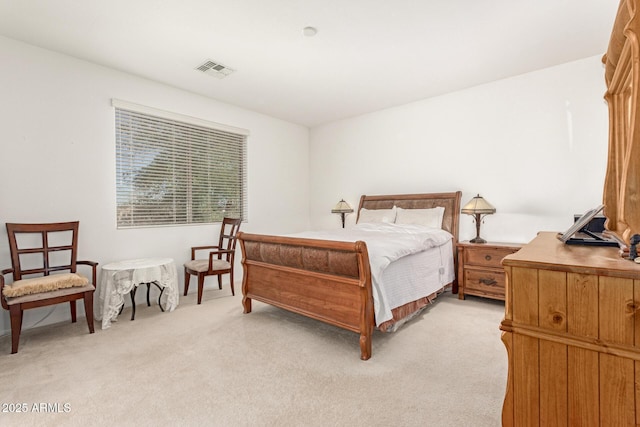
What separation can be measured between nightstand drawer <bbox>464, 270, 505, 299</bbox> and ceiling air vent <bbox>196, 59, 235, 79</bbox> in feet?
12.2

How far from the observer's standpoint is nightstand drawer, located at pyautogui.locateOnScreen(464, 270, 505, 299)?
3.46 meters

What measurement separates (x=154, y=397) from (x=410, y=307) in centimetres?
211

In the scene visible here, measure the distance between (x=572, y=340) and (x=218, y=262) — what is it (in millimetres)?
3570

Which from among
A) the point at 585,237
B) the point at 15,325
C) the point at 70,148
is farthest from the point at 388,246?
the point at 70,148

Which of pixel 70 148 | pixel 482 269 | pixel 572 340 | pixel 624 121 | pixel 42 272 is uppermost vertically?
pixel 70 148

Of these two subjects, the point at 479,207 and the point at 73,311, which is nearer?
the point at 73,311

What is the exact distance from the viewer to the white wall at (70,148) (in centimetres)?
286

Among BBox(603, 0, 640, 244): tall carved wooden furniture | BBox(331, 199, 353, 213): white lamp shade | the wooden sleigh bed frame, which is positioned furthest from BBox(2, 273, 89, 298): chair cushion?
BBox(603, 0, 640, 244): tall carved wooden furniture

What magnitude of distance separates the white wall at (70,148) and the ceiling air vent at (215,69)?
77cm

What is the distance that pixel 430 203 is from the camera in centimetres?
434

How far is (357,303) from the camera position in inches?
92.7

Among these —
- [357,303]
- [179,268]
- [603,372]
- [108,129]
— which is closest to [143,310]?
[179,268]

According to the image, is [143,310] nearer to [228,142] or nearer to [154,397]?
[154,397]

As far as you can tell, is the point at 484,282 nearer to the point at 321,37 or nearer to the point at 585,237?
the point at 585,237
